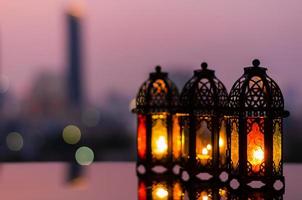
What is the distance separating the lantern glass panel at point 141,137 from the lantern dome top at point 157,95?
0.06m

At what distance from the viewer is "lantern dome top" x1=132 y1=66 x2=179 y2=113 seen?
3.99 metres

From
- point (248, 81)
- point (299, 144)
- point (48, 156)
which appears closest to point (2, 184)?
→ point (248, 81)

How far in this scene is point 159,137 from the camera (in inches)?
157

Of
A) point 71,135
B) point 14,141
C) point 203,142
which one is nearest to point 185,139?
point 203,142

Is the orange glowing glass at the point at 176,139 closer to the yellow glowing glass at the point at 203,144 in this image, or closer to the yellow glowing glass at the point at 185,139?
the yellow glowing glass at the point at 185,139

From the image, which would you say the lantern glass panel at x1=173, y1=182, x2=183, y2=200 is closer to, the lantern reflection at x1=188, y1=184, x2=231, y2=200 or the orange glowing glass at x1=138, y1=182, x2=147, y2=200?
the lantern reflection at x1=188, y1=184, x2=231, y2=200

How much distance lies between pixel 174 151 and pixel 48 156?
11758 mm

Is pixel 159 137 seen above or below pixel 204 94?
below

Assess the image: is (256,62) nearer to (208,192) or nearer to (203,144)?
(203,144)

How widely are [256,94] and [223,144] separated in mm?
419

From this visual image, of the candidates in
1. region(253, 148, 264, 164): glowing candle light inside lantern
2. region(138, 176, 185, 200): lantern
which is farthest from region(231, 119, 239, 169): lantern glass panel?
region(138, 176, 185, 200): lantern

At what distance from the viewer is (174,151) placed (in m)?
3.98

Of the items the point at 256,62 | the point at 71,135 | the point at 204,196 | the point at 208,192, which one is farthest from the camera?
the point at 71,135

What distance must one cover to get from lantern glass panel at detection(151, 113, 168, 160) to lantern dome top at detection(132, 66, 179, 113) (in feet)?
0.19
